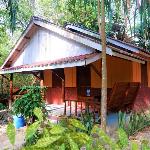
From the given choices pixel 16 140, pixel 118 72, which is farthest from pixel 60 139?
pixel 118 72

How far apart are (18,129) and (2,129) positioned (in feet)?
3.49

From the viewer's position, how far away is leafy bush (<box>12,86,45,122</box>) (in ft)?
33.2

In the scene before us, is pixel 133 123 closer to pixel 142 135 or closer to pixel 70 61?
pixel 142 135

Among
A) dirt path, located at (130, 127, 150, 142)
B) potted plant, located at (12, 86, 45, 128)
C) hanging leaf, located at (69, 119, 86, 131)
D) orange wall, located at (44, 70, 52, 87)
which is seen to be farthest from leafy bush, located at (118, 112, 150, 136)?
orange wall, located at (44, 70, 52, 87)

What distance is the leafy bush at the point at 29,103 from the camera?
1013 centimetres

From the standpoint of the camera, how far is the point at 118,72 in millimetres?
14289

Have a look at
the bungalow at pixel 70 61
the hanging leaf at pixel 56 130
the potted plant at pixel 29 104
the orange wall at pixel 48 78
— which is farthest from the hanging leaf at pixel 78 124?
the orange wall at pixel 48 78

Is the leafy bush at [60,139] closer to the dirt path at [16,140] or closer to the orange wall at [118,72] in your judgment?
the dirt path at [16,140]

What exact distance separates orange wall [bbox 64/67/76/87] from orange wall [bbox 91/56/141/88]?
1.25 metres

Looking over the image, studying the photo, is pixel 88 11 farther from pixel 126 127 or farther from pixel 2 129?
pixel 126 127

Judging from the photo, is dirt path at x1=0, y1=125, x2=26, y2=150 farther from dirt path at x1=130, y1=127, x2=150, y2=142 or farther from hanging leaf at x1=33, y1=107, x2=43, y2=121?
hanging leaf at x1=33, y1=107, x2=43, y2=121

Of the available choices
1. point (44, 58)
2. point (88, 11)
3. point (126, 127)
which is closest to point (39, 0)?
point (88, 11)

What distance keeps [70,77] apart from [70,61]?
4594 mm

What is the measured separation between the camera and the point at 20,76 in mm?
25484
